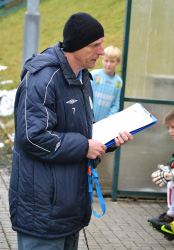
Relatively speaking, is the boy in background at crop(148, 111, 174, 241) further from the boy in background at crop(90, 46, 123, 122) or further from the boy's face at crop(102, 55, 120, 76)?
the boy's face at crop(102, 55, 120, 76)

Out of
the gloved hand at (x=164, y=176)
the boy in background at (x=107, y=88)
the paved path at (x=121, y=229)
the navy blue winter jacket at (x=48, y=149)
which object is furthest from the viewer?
the boy in background at (x=107, y=88)

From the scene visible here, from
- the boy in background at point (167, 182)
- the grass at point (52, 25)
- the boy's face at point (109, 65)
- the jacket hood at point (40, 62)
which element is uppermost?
the jacket hood at point (40, 62)

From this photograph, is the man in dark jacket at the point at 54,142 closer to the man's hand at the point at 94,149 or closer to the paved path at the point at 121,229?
the man's hand at the point at 94,149

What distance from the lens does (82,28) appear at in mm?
3129

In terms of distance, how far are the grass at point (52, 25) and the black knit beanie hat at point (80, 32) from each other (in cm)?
899

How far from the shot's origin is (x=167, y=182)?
5.45m

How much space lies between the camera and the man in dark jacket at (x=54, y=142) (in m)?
2.99

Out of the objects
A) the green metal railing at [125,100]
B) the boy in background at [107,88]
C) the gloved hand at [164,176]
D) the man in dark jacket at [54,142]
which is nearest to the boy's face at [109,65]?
the boy in background at [107,88]

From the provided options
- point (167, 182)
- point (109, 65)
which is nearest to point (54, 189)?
point (167, 182)

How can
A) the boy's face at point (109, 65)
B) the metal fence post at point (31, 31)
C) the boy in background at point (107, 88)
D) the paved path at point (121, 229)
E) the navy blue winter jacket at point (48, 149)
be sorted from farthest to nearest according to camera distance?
the metal fence post at point (31, 31), the boy's face at point (109, 65), the boy in background at point (107, 88), the paved path at point (121, 229), the navy blue winter jacket at point (48, 149)

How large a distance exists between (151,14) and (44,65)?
336cm

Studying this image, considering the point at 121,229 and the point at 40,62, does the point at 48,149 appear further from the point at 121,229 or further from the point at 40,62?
the point at 121,229

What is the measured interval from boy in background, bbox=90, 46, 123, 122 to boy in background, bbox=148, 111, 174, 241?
3.72 ft

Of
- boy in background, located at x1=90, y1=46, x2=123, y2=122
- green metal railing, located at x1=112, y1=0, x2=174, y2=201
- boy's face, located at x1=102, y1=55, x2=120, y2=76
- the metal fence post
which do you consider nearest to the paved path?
green metal railing, located at x1=112, y1=0, x2=174, y2=201
